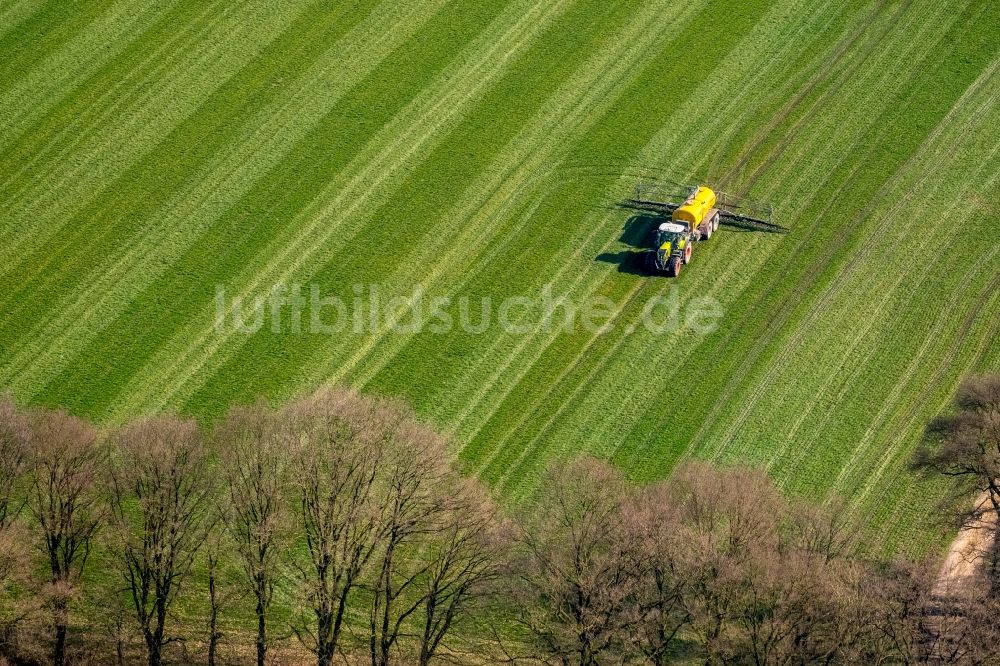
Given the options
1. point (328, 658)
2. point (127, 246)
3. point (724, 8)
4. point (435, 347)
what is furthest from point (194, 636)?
point (724, 8)

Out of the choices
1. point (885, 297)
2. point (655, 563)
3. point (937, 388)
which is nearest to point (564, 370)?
point (885, 297)

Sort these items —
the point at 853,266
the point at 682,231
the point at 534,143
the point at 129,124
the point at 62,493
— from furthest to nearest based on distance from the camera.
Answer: the point at 129,124
the point at 534,143
the point at 853,266
the point at 682,231
the point at 62,493

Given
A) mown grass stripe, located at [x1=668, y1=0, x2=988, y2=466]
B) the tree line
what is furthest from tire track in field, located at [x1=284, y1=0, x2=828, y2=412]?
mown grass stripe, located at [x1=668, y1=0, x2=988, y2=466]

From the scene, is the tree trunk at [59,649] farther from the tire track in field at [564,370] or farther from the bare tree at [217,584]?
the tire track in field at [564,370]

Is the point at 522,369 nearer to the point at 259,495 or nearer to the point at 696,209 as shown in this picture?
the point at 696,209

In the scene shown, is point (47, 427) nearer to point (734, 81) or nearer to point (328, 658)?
point (328, 658)

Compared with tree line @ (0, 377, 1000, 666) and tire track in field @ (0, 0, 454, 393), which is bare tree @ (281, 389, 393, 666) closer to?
tree line @ (0, 377, 1000, 666)
